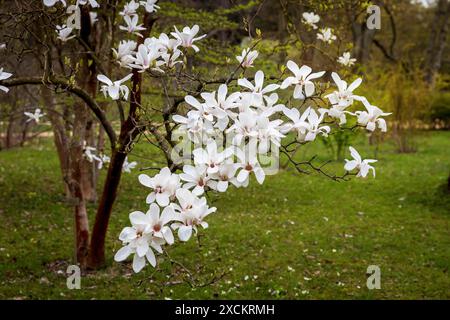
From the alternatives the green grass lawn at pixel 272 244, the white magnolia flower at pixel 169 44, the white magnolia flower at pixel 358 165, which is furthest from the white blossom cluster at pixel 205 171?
the green grass lawn at pixel 272 244

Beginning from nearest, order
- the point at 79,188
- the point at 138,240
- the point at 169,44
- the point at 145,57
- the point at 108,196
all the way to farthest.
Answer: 1. the point at 138,240
2. the point at 145,57
3. the point at 169,44
4. the point at 108,196
5. the point at 79,188

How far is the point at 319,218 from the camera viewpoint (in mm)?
7738

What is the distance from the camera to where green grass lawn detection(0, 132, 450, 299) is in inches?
205

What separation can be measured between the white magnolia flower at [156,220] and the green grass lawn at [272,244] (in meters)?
1.17

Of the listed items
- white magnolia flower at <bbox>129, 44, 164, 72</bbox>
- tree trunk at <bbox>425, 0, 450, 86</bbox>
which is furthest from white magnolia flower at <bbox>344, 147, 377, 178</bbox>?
tree trunk at <bbox>425, 0, 450, 86</bbox>

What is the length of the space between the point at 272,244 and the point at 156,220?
15.3 feet

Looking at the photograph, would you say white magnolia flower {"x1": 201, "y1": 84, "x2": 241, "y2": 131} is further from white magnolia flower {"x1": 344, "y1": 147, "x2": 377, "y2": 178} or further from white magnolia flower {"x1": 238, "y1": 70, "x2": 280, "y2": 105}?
white magnolia flower {"x1": 344, "y1": 147, "x2": 377, "y2": 178}

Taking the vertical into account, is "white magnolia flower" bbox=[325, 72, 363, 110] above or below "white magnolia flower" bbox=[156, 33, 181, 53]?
below

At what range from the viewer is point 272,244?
654 centimetres

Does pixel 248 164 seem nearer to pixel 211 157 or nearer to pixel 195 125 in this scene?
pixel 211 157

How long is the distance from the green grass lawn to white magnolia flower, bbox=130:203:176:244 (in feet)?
3.82

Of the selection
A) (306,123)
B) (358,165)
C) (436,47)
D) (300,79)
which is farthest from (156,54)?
(436,47)
